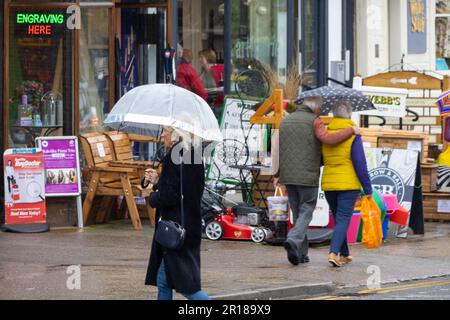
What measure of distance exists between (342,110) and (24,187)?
15.4 feet

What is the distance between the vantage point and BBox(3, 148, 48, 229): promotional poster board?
16.1m

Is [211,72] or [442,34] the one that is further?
[442,34]

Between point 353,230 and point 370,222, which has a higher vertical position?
point 370,222

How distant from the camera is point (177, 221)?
31.4ft

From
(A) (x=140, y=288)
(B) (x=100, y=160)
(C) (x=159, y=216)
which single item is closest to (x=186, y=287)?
(C) (x=159, y=216)

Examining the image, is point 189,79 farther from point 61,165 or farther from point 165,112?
point 165,112

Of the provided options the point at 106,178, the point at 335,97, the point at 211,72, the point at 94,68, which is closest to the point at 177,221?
the point at 335,97

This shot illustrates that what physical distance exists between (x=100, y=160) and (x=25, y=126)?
1.12 metres

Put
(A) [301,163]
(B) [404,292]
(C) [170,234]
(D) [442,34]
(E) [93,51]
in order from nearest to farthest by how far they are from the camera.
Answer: (C) [170,234]
(B) [404,292]
(A) [301,163]
(E) [93,51]
(D) [442,34]

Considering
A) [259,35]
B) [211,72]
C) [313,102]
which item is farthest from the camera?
[259,35]

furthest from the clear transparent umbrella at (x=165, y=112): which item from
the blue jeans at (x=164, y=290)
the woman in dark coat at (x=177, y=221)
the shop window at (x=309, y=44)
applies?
the shop window at (x=309, y=44)

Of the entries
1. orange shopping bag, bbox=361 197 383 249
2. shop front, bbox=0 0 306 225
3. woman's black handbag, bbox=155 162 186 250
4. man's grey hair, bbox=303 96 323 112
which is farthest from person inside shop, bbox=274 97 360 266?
shop front, bbox=0 0 306 225

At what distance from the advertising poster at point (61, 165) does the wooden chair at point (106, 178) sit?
193 mm

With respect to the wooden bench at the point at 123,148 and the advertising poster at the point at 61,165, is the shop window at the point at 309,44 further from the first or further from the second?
the advertising poster at the point at 61,165
